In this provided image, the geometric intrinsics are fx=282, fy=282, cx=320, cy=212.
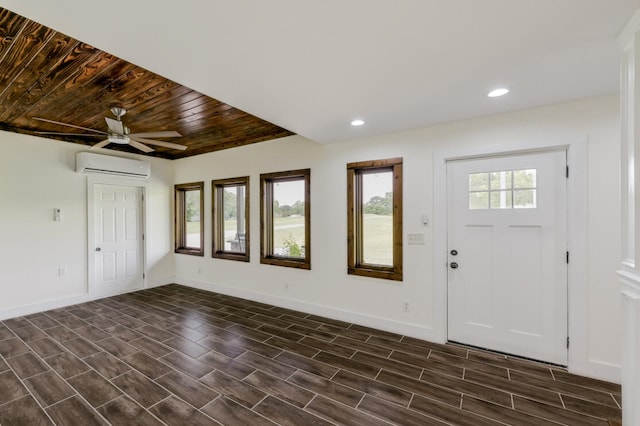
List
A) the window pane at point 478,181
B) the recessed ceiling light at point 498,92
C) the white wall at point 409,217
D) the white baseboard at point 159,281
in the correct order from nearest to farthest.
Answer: the recessed ceiling light at point 498,92
the white wall at point 409,217
the window pane at point 478,181
the white baseboard at point 159,281

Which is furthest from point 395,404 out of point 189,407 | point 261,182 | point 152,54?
point 261,182

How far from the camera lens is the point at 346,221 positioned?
147 inches

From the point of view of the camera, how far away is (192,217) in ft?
19.0

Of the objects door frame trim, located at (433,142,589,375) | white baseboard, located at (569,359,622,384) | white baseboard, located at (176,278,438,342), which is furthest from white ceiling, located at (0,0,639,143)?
white baseboard, located at (176,278,438,342)

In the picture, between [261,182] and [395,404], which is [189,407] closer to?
[395,404]

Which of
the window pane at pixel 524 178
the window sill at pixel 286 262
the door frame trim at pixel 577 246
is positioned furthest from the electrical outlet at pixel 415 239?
the window sill at pixel 286 262

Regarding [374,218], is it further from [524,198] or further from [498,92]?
[498,92]

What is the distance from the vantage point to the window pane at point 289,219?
4371mm

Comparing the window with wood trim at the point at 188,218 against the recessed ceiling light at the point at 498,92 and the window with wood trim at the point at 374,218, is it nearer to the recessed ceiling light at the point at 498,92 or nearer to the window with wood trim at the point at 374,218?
the window with wood trim at the point at 374,218

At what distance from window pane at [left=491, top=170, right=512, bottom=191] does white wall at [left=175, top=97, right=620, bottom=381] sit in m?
0.28

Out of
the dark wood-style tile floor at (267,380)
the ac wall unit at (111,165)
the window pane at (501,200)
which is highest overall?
the ac wall unit at (111,165)

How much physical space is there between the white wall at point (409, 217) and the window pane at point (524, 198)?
1.34 feet

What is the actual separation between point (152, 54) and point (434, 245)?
9.86 ft

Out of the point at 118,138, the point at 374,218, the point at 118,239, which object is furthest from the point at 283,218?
the point at 118,239
